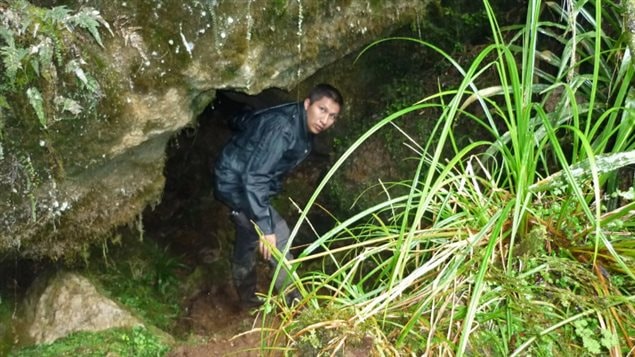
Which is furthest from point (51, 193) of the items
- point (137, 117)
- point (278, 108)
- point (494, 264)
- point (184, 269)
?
point (494, 264)

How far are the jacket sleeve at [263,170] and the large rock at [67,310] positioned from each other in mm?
1063

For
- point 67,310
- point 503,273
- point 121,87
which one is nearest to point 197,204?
point 67,310

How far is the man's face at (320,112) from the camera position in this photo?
4.03m

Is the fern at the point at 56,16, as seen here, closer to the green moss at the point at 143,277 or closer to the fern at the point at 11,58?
the fern at the point at 11,58

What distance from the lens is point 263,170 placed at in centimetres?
401

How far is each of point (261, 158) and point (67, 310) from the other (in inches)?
63.5

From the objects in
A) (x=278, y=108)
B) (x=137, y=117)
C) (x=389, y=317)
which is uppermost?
(x=137, y=117)

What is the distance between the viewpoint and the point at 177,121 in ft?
11.3

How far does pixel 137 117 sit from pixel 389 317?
6.00 feet

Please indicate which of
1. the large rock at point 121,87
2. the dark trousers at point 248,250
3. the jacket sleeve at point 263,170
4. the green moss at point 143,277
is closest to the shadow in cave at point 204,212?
the green moss at point 143,277

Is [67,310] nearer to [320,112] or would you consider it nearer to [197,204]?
[197,204]

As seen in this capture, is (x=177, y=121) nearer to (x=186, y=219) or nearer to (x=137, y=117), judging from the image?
(x=137, y=117)

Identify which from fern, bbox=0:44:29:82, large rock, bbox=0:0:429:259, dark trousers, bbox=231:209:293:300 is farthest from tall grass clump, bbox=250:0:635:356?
dark trousers, bbox=231:209:293:300

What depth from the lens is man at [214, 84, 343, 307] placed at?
4.02 metres
